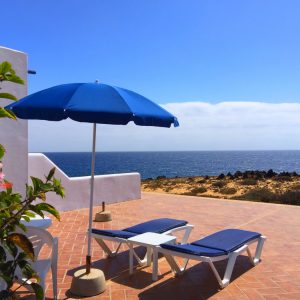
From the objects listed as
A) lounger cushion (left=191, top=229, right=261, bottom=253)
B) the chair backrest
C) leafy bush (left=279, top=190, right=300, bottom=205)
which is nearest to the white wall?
the chair backrest

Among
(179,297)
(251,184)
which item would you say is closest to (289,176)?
(251,184)

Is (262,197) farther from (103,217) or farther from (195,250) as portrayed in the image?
(195,250)

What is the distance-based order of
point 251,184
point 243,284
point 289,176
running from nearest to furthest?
point 243,284, point 251,184, point 289,176

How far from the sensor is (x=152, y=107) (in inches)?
167

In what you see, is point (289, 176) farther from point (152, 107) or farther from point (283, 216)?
point (152, 107)

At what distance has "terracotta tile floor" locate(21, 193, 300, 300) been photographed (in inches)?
173

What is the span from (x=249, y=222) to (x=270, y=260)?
3.16 m

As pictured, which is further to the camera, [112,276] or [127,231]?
[127,231]

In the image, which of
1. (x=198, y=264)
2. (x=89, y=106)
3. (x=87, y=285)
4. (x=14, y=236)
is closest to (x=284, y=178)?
(x=198, y=264)

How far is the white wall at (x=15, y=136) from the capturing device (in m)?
7.04

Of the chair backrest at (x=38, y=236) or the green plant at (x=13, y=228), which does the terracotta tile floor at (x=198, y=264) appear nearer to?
the chair backrest at (x=38, y=236)

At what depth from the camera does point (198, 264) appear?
549 centimetres

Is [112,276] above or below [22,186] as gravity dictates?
below

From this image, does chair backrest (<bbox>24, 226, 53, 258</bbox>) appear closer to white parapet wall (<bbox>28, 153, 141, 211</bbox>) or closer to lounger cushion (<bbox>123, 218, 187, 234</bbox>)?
lounger cushion (<bbox>123, 218, 187, 234</bbox>)
